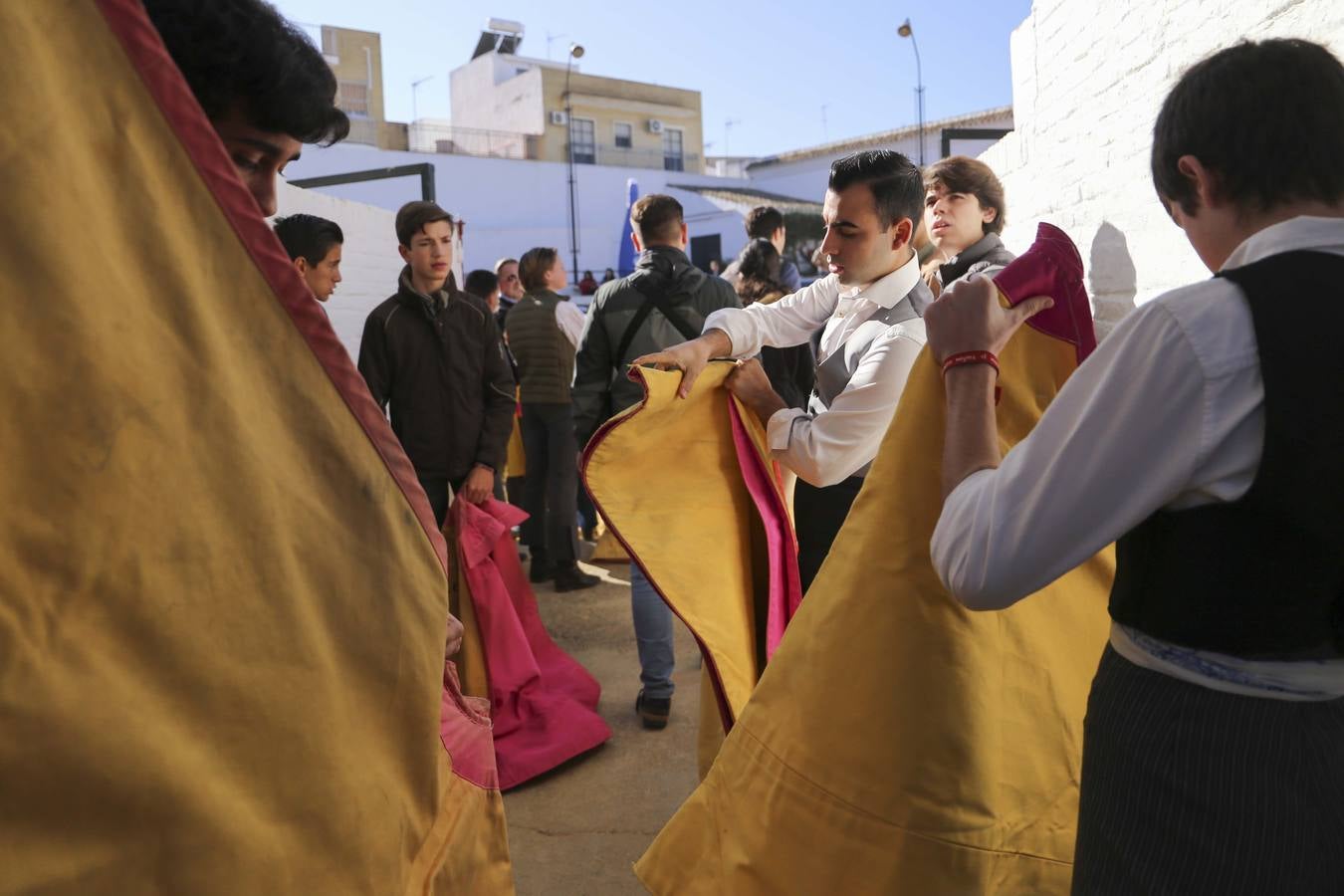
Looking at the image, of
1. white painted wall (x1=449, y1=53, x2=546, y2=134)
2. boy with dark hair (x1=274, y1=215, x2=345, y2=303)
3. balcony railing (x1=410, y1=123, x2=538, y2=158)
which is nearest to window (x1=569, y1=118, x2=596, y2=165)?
white painted wall (x1=449, y1=53, x2=546, y2=134)

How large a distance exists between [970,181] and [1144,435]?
238 cm

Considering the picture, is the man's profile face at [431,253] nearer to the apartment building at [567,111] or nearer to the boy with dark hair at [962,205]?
the boy with dark hair at [962,205]

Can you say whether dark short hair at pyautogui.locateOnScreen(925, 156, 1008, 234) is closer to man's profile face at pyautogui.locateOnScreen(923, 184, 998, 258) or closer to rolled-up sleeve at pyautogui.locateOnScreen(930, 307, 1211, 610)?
man's profile face at pyautogui.locateOnScreen(923, 184, 998, 258)

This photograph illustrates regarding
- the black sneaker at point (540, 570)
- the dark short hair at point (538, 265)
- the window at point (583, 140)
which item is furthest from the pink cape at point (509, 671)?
the window at point (583, 140)

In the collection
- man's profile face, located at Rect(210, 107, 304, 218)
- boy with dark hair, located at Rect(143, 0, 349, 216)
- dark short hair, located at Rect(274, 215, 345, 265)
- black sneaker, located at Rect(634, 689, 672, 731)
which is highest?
dark short hair, located at Rect(274, 215, 345, 265)

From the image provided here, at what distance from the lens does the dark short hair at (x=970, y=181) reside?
10.3 feet

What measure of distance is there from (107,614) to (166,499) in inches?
3.6

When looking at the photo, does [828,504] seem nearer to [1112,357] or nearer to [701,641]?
[701,641]

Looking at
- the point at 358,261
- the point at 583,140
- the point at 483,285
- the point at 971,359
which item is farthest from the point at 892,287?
the point at 583,140

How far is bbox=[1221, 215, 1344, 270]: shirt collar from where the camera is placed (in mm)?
975

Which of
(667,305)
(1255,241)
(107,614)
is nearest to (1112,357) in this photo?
(1255,241)

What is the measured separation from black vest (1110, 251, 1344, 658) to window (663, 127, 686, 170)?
38.1 meters

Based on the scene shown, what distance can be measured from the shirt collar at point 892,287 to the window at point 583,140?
33.3 meters

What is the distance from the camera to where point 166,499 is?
0.74 meters
